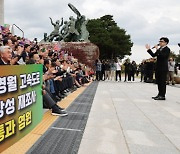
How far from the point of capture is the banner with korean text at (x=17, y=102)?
323 centimetres

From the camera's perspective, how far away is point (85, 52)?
23719 mm

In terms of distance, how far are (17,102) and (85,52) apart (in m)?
20.3

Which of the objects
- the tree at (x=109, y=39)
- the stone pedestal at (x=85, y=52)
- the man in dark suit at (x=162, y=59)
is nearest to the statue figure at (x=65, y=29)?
the stone pedestal at (x=85, y=52)

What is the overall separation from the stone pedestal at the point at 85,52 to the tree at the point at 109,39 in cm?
3194

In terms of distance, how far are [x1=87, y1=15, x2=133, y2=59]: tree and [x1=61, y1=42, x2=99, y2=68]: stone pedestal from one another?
105 ft

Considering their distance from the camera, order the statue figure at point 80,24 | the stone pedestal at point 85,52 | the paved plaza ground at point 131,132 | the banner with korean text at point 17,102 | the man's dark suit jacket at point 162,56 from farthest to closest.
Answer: the statue figure at point 80,24 < the stone pedestal at point 85,52 < the man's dark suit jacket at point 162,56 < the paved plaza ground at point 131,132 < the banner with korean text at point 17,102

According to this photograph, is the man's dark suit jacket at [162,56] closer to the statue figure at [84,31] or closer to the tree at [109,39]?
the statue figure at [84,31]

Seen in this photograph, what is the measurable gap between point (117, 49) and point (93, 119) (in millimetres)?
53722

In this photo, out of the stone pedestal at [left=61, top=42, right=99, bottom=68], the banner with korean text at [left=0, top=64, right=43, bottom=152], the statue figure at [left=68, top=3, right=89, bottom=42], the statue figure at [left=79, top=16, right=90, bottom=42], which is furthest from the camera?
the statue figure at [left=79, top=16, right=90, bottom=42]

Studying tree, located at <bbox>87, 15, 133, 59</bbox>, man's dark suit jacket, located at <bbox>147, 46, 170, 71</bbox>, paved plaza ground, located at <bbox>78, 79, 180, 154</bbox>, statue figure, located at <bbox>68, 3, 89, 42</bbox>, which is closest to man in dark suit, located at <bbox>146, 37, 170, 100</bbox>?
man's dark suit jacket, located at <bbox>147, 46, 170, 71</bbox>

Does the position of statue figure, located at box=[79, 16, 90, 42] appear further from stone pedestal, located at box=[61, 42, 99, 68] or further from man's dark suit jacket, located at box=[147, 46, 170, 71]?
man's dark suit jacket, located at box=[147, 46, 170, 71]

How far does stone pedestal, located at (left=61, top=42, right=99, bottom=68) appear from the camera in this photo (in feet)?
77.4

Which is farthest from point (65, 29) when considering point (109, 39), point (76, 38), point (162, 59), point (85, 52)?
point (109, 39)

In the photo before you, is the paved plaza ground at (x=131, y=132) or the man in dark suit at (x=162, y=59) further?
the man in dark suit at (x=162, y=59)
